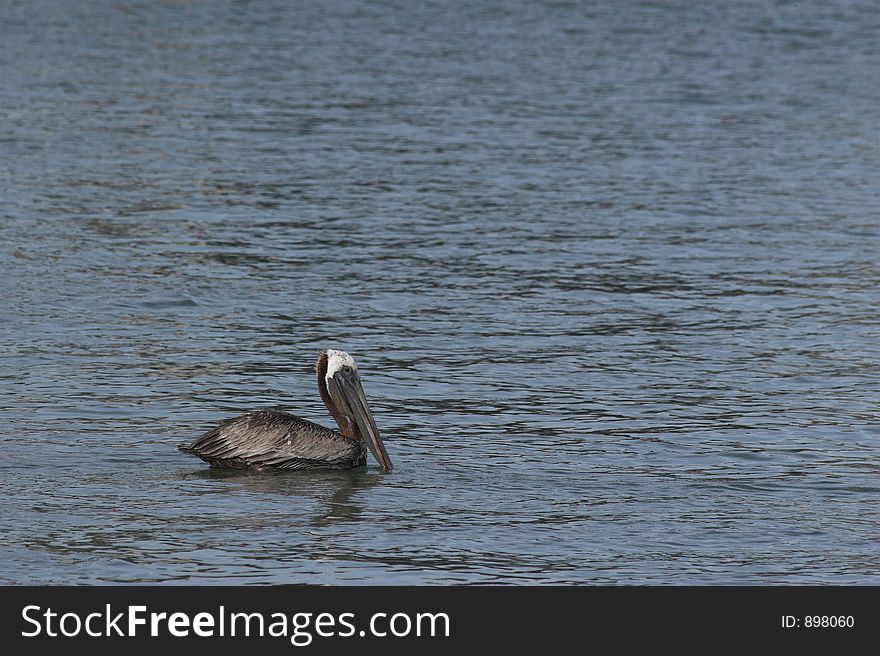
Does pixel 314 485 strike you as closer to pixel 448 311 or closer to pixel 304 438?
pixel 304 438

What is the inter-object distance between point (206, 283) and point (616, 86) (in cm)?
1592

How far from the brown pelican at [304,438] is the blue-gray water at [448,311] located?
0.19 meters

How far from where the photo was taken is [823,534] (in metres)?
11.3

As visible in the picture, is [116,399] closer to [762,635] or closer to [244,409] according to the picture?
[244,409]

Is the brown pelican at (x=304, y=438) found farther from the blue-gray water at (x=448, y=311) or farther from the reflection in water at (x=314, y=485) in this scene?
the blue-gray water at (x=448, y=311)

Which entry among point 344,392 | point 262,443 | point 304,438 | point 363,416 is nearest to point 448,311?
point 344,392

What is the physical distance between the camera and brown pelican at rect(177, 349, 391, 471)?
12.4 m

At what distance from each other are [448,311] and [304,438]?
16.3 ft

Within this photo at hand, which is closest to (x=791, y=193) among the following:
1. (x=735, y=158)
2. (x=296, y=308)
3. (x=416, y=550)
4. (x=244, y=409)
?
(x=735, y=158)

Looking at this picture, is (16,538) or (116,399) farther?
(116,399)

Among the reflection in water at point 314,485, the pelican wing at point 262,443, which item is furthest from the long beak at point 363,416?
the pelican wing at point 262,443

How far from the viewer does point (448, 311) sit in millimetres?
17297

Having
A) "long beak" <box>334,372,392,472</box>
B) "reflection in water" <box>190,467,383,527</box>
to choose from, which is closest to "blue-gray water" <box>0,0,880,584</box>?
"reflection in water" <box>190,467,383,527</box>

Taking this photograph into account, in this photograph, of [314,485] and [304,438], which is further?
[304,438]
